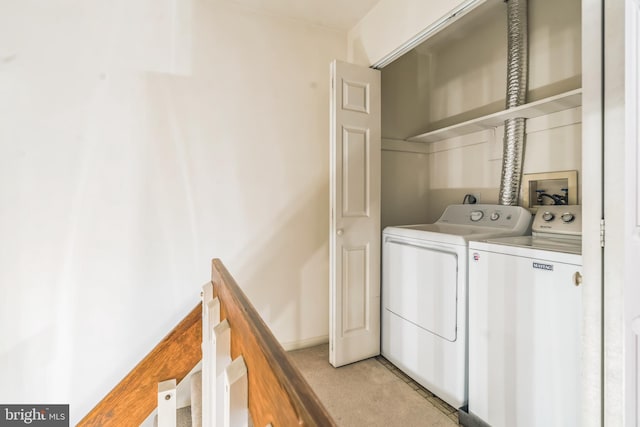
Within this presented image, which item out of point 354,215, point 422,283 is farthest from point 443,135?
point 422,283

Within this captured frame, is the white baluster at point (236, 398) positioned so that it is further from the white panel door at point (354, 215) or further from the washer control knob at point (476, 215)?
the washer control knob at point (476, 215)

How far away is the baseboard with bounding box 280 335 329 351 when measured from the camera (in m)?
2.42

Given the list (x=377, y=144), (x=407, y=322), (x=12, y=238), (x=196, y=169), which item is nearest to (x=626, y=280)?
(x=407, y=322)

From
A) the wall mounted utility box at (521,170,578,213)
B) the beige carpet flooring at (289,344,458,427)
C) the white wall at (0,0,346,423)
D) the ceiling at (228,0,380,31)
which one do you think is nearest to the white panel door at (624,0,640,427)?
the beige carpet flooring at (289,344,458,427)

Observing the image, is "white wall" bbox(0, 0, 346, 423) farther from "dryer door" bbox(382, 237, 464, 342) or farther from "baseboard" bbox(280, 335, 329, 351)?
"dryer door" bbox(382, 237, 464, 342)

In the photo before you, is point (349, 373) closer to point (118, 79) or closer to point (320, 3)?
point (118, 79)

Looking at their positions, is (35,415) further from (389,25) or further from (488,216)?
(389,25)

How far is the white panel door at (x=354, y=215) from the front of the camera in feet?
7.09

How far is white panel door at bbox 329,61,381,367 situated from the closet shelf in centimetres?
73

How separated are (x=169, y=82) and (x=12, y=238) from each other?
1293mm

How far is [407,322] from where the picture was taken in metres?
2.09

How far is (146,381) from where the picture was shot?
133 centimetres

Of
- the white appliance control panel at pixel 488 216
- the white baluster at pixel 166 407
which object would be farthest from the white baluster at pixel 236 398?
the white appliance control panel at pixel 488 216

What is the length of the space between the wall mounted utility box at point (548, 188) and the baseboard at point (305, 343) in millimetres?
1880
